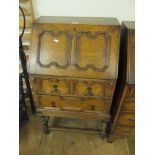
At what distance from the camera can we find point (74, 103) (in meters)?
1.51

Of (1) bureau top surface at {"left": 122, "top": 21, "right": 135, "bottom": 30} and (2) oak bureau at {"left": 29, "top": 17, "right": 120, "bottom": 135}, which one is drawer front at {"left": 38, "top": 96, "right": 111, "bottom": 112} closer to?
(2) oak bureau at {"left": 29, "top": 17, "right": 120, "bottom": 135}

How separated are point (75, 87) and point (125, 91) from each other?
393mm

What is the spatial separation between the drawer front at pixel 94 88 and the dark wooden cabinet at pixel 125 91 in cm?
11

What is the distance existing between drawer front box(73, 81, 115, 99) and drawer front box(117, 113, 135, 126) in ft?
0.82

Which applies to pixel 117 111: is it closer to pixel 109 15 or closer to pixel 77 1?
pixel 109 15

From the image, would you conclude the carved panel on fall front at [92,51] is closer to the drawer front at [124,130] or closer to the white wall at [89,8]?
the white wall at [89,8]

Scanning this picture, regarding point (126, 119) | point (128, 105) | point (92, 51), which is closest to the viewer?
point (92, 51)

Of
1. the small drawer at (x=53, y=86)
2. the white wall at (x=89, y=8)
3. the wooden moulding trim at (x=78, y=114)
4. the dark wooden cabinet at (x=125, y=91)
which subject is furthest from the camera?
the white wall at (x=89, y=8)

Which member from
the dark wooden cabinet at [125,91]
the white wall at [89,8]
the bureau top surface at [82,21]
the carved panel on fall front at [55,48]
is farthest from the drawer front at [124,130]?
the white wall at [89,8]

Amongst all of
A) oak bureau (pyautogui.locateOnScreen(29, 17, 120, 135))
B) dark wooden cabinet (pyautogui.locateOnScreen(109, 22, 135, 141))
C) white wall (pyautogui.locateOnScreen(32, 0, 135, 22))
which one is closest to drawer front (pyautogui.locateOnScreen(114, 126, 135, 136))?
dark wooden cabinet (pyautogui.locateOnScreen(109, 22, 135, 141))

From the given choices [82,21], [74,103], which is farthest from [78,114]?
[82,21]

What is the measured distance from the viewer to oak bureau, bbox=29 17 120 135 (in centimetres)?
131

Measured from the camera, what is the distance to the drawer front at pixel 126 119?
1503 mm

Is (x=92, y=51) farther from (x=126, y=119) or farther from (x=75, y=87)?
(x=126, y=119)
